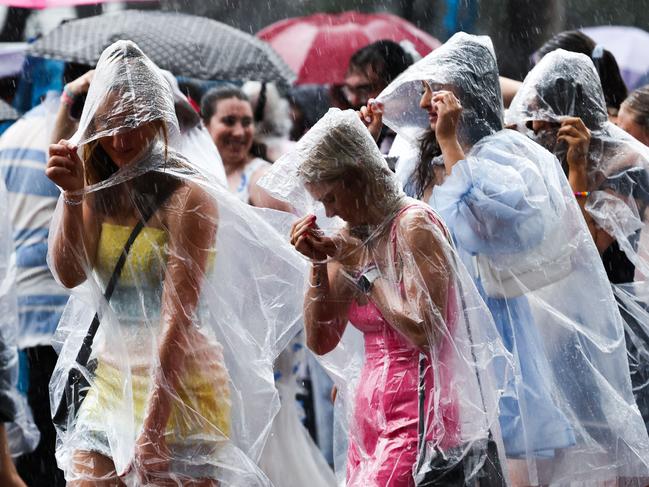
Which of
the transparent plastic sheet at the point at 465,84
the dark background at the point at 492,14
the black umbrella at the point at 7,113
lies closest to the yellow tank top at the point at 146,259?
the transparent plastic sheet at the point at 465,84

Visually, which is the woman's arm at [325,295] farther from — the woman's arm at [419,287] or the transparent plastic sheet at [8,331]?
the transparent plastic sheet at [8,331]

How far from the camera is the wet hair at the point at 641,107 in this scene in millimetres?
6234

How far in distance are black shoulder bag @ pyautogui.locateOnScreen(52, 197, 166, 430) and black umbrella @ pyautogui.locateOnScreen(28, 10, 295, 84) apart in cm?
291

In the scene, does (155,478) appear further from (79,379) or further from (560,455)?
(560,455)

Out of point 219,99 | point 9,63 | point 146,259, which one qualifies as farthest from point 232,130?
point 146,259

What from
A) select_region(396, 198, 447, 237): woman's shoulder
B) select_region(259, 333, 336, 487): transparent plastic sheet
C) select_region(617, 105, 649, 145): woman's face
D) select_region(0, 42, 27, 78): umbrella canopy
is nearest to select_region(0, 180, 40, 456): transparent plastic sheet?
select_region(259, 333, 336, 487): transparent plastic sheet

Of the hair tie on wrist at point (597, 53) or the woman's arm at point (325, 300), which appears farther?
the hair tie on wrist at point (597, 53)

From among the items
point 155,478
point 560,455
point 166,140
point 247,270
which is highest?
point 166,140

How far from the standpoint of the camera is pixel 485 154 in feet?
17.3

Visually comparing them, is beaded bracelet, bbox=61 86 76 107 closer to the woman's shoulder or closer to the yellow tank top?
the yellow tank top

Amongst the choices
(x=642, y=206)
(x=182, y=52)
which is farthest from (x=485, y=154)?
(x=182, y=52)

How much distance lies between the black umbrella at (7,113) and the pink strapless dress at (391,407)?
14.0 ft

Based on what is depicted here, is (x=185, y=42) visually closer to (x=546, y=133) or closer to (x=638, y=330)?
Answer: (x=546, y=133)

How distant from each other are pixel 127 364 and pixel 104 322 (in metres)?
0.15
